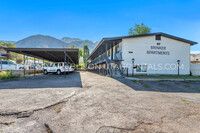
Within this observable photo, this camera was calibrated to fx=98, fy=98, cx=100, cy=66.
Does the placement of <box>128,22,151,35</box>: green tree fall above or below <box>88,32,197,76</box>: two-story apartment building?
above

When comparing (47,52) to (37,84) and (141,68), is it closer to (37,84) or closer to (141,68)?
(37,84)

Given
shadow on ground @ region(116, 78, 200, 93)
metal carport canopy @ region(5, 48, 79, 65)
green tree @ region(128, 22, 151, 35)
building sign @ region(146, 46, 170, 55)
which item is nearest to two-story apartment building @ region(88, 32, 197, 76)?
building sign @ region(146, 46, 170, 55)

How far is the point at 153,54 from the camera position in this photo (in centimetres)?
1421

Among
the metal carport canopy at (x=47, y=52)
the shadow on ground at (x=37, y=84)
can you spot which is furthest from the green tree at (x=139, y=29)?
the shadow on ground at (x=37, y=84)

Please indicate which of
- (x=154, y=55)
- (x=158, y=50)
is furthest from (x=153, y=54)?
(x=158, y=50)

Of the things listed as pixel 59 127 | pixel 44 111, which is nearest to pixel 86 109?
pixel 59 127

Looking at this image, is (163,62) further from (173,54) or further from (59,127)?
(59,127)

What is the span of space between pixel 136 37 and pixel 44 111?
13988 millimetres

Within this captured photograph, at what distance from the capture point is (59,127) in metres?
1.97

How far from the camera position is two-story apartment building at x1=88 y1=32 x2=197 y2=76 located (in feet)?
44.5

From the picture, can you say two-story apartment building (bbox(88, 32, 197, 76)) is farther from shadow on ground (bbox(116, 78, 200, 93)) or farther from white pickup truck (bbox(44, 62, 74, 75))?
white pickup truck (bbox(44, 62, 74, 75))

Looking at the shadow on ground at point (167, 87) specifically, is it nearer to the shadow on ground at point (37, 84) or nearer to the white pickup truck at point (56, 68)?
the shadow on ground at point (37, 84)

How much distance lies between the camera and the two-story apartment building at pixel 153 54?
13555mm

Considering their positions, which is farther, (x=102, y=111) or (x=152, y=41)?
(x=152, y=41)
